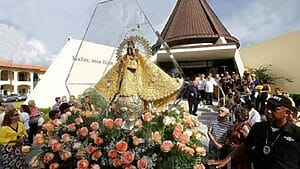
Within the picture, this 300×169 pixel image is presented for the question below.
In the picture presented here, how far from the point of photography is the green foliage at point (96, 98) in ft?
12.3

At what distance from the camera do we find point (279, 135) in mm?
3025

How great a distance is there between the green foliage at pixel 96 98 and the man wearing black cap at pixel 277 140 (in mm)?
1636

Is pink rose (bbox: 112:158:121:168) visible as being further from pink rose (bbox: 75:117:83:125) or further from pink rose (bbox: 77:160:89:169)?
pink rose (bbox: 75:117:83:125)

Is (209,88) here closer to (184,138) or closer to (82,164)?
(184,138)

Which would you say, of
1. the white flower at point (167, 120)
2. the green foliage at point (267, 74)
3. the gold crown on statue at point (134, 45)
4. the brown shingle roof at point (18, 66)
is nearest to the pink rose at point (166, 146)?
the white flower at point (167, 120)

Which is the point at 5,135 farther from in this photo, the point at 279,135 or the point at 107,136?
the point at 279,135

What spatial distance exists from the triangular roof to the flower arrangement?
2148 cm

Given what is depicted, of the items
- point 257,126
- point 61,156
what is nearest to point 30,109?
point 61,156

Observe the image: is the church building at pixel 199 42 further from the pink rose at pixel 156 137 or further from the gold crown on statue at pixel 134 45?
the pink rose at pixel 156 137

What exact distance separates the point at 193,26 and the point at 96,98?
87.5 ft

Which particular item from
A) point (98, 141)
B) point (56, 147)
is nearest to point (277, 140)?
point (98, 141)

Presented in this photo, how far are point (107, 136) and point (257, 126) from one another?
145 cm

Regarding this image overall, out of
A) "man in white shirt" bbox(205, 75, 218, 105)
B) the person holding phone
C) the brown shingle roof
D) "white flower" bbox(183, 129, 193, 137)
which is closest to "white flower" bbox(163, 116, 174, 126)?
"white flower" bbox(183, 129, 193, 137)

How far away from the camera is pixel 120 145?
290 centimetres
